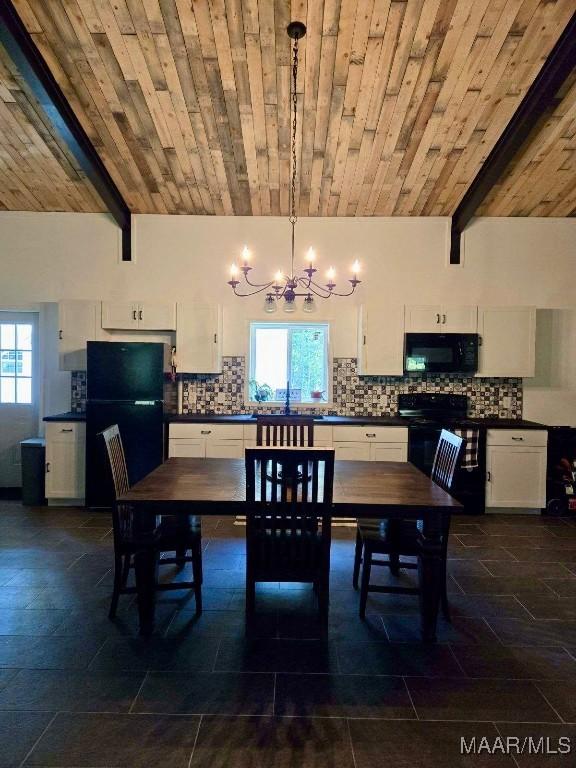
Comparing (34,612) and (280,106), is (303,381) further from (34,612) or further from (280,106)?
(34,612)

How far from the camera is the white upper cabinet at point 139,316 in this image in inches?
189

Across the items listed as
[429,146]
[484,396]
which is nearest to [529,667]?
[484,396]

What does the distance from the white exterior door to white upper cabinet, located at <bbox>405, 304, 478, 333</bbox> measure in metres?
4.00

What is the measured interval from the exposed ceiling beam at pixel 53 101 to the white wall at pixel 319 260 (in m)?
0.55

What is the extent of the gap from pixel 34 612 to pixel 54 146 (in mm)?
3674

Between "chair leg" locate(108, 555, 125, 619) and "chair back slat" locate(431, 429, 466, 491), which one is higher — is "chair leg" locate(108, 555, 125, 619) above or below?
below

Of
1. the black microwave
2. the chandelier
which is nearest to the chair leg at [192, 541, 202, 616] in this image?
the chandelier

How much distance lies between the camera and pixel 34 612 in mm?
2699

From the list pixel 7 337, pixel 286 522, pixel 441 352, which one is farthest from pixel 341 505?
pixel 7 337

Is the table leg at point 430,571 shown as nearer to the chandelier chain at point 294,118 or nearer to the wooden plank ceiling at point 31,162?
the chandelier chain at point 294,118

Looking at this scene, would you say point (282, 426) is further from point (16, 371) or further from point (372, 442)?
point (16, 371)

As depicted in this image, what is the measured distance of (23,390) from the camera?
5.23 metres

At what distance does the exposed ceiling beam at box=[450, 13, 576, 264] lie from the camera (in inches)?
122

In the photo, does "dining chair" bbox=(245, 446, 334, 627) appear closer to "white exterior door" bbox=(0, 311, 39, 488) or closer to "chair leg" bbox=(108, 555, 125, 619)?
"chair leg" bbox=(108, 555, 125, 619)
